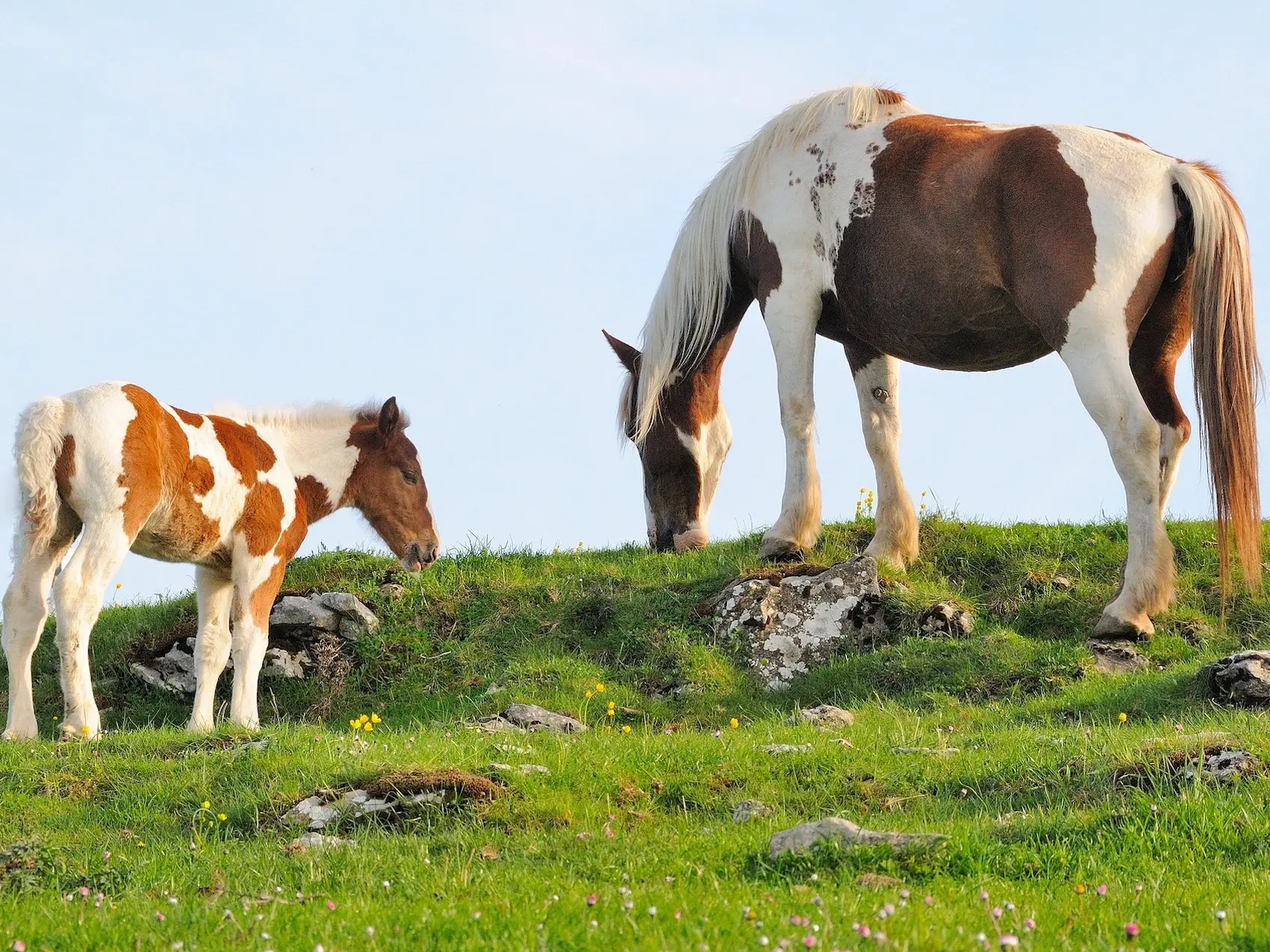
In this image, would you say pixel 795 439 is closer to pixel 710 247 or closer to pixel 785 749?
pixel 710 247

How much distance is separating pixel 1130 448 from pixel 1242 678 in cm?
188

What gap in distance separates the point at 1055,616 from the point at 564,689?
3928 mm

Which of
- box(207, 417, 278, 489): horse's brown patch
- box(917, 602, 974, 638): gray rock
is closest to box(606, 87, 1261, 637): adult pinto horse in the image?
box(917, 602, 974, 638): gray rock

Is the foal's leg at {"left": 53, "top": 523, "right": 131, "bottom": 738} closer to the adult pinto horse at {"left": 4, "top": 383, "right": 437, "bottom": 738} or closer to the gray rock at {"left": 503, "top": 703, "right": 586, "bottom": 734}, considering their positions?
the adult pinto horse at {"left": 4, "top": 383, "right": 437, "bottom": 738}

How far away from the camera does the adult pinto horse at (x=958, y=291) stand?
9.61 metres

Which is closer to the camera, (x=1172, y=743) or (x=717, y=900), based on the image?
(x=717, y=900)

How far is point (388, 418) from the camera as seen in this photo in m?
11.0

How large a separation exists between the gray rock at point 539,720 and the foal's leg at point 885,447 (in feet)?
11.9

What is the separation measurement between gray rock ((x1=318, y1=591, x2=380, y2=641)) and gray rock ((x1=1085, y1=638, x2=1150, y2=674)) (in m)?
5.66

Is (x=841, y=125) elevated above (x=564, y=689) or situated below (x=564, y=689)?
above

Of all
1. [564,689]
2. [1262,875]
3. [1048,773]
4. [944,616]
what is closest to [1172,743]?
[1048,773]

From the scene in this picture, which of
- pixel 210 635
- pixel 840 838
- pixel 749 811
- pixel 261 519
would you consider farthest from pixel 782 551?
pixel 840 838

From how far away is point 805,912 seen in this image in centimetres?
443

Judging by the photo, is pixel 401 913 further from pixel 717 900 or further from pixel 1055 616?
pixel 1055 616
